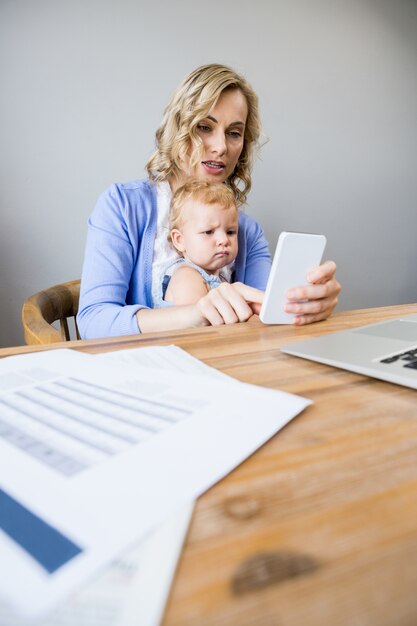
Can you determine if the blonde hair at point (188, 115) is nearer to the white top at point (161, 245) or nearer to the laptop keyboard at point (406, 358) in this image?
the white top at point (161, 245)

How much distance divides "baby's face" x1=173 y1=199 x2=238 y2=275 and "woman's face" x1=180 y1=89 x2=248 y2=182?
0.55 feet

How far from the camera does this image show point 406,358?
420 millimetres

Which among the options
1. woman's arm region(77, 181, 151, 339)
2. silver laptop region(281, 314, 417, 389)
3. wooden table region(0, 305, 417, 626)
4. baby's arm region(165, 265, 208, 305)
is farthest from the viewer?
baby's arm region(165, 265, 208, 305)

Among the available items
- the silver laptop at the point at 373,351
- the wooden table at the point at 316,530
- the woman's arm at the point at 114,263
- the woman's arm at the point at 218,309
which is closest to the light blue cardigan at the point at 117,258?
the woman's arm at the point at 114,263

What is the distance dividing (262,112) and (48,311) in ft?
5.26

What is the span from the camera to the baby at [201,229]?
115 centimetres

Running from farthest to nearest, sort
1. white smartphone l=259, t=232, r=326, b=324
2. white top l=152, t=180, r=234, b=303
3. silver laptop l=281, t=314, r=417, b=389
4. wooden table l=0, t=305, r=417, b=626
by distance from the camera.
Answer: white top l=152, t=180, r=234, b=303, white smartphone l=259, t=232, r=326, b=324, silver laptop l=281, t=314, r=417, b=389, wooden table l=0, t=305, r=417, b=626

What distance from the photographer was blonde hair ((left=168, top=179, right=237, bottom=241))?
1.16 metres

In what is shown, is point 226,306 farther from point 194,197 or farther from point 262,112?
point 262,112

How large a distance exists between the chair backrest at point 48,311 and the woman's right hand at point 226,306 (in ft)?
0.77

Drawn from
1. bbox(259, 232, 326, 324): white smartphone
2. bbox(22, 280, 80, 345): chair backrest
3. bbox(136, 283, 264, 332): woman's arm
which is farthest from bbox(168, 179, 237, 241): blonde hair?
bbox(259, 232, 326, 324): white smartphone

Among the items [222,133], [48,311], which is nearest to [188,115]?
[222,133]

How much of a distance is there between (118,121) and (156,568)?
5.94ft

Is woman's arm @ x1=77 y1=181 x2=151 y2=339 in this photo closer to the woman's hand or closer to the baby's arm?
the baby's arm
